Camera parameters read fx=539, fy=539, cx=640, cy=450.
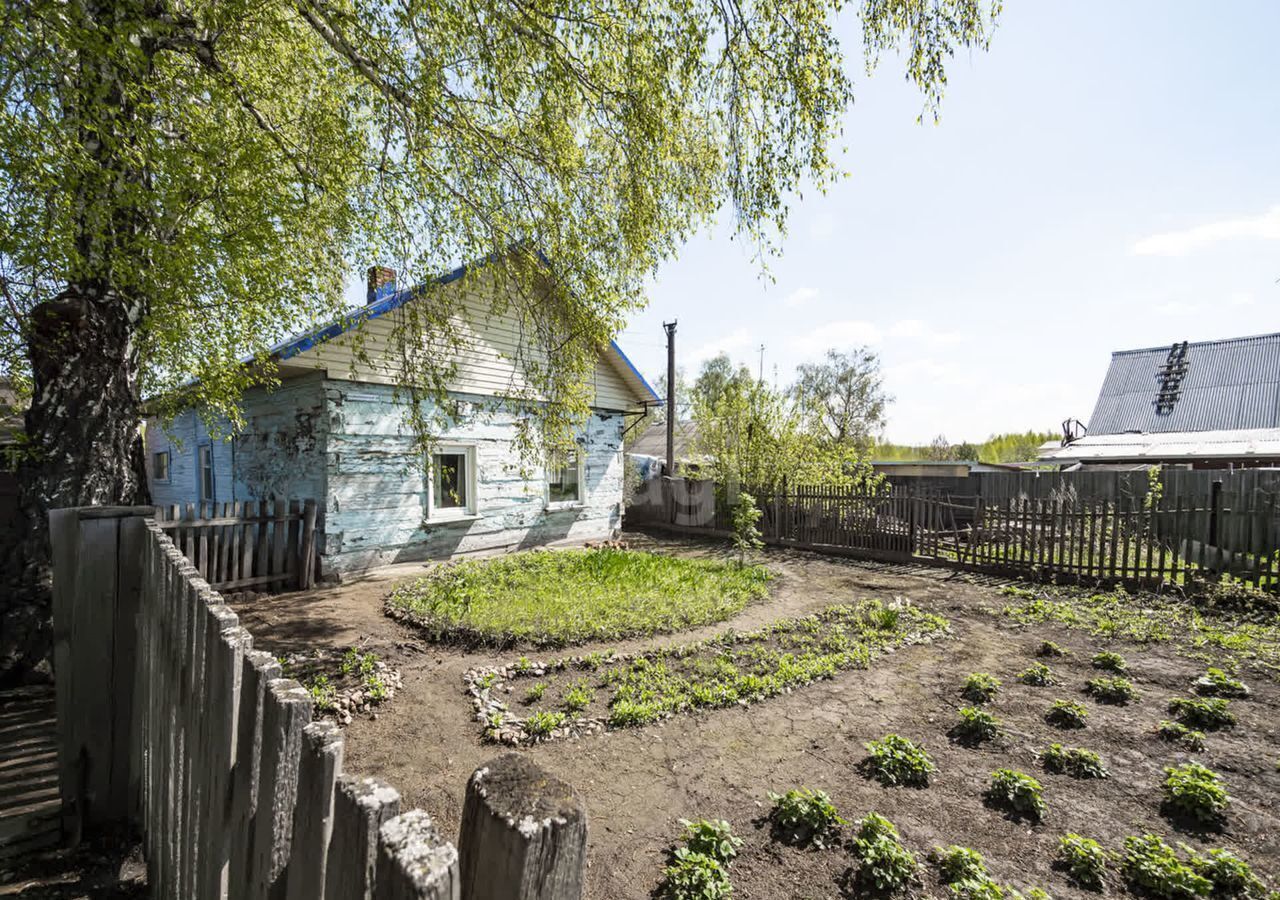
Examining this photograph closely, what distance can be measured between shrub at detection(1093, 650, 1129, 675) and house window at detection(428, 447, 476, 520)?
9679mm

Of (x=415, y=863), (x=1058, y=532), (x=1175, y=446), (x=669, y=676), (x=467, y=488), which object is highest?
(x=1175, y=446)

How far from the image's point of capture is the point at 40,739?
3738 mm

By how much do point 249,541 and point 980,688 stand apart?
953 cm

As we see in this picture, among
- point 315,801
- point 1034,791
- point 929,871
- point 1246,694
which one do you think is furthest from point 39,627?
point 1246,694

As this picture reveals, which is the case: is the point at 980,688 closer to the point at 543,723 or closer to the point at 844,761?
the point at 844,761

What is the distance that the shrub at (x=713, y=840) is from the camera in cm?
284

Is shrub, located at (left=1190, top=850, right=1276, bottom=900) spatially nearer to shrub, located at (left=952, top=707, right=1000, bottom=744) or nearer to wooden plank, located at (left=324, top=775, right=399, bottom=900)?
shrub, located at (left=952, top=707, right=1000, bottom=744)

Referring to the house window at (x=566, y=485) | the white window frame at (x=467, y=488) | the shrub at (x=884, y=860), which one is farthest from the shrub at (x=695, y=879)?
the house window at (x=566, y=485)

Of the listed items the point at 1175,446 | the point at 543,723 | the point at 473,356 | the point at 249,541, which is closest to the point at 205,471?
the point at 249,541

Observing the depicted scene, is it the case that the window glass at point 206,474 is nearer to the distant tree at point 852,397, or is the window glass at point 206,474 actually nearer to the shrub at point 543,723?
the shrub at point 543,723


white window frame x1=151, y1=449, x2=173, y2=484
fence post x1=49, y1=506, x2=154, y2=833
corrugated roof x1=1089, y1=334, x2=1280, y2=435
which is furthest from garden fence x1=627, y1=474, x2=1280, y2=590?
white window frame x1=151, y1=449, x2=173, y2=484

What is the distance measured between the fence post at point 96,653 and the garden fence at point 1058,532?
11.7 meters

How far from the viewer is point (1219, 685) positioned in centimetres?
492

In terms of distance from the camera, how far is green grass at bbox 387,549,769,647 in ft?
21.0
